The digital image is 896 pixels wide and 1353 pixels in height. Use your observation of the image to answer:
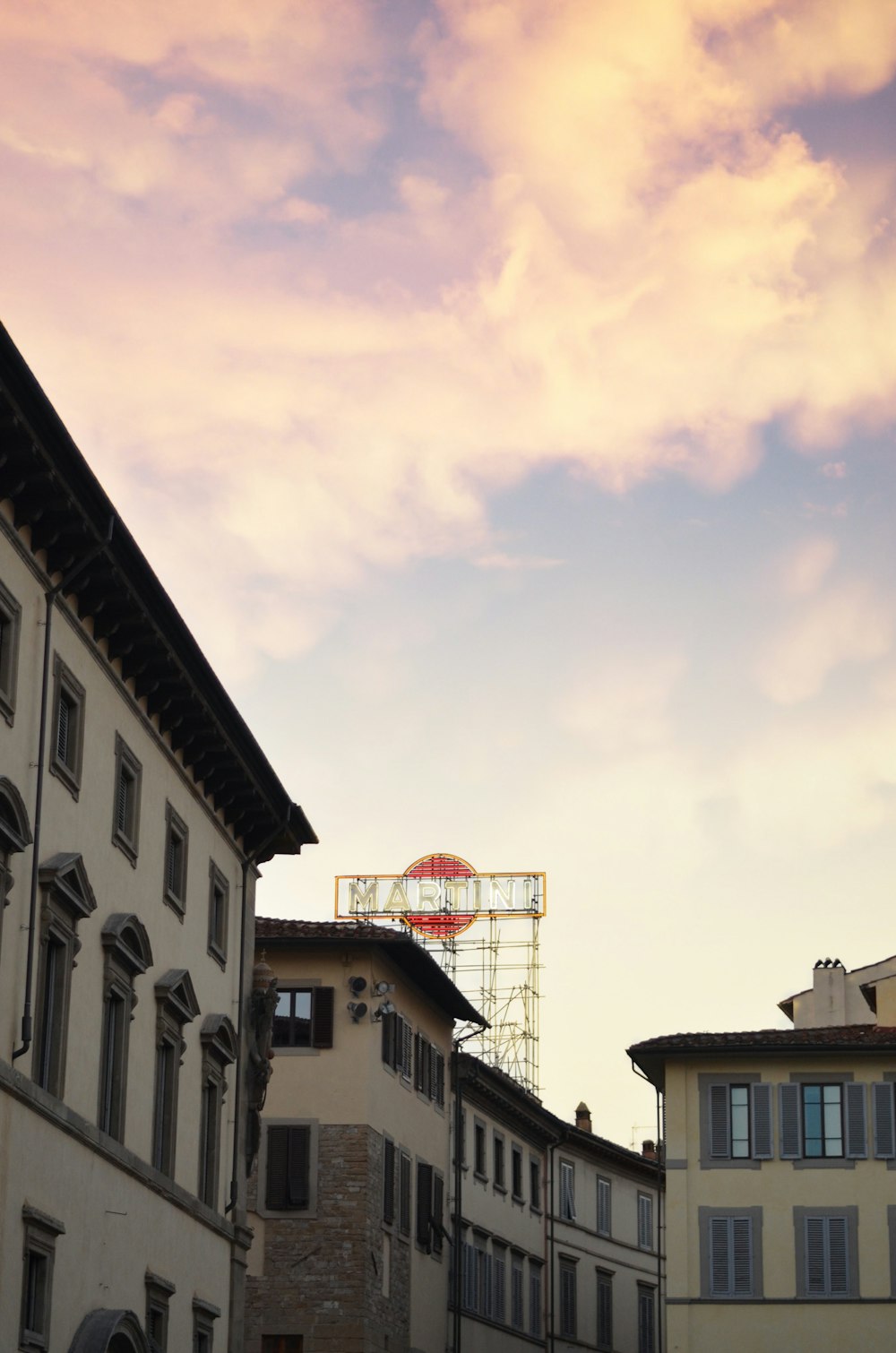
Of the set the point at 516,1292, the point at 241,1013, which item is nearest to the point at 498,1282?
the point at 516,1292

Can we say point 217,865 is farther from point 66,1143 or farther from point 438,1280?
point 438,1280

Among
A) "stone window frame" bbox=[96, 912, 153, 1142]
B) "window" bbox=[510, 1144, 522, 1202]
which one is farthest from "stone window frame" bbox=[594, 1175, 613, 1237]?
"stone window frame" bbox=[96, 912, 153, 1142]

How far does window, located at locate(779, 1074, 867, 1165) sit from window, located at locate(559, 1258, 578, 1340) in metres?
20.7

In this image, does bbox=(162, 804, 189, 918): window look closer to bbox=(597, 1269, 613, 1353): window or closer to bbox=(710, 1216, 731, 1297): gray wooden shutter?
bbox=(710, 1216, 731, 1297): gray wooden shutter

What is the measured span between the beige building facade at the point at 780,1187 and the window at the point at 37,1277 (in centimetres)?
2946

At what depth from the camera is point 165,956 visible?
1192 inches

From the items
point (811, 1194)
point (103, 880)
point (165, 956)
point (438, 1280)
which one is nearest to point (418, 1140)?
point (438, 1280)

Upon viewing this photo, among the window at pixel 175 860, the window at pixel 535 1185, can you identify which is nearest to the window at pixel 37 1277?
the window at pixel 175 860

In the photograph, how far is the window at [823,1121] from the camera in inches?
2039

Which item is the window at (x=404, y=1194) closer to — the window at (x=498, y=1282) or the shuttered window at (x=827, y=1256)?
the shuttered window at (x=827, y=1256)

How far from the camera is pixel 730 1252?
167ft

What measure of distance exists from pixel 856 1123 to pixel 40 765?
111ft

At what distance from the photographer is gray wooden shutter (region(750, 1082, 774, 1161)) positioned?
51844 mm

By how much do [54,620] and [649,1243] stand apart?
193 feet
